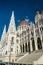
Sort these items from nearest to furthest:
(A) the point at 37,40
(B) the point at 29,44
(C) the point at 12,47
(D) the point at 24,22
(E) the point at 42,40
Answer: (E) the point at 42,40 → (A) the point at 37,40 → (B) the point at 29,44 → (C) the point at 12,47 → (D) the point at 24,22

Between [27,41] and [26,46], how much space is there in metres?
3.48

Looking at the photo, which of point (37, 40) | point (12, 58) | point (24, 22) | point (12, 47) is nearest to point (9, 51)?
point (12, 47)

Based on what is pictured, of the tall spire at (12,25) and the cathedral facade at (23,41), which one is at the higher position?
the tall spire at (12,25)

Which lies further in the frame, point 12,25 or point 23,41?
Result: point 12,25

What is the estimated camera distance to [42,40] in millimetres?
43656

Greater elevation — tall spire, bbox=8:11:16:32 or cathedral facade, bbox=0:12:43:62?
tall spire, bbox=8:11:16:32

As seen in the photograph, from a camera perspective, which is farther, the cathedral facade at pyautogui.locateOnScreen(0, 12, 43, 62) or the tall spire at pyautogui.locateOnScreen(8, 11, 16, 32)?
the tall spire at pyautogui.locateOnScreen(8, 11, 16, 32)

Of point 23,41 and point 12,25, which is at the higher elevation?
point 12,25

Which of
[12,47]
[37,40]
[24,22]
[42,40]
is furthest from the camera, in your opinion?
[24,22]

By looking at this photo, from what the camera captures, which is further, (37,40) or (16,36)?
(16,36)

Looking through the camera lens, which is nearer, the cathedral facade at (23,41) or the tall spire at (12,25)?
the cathedral facade at (23,41)

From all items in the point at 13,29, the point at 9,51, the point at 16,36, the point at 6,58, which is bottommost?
the point at 6,58

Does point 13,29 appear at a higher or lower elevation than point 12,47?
higher

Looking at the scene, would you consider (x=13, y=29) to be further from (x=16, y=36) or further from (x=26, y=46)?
(x=26, y=46)
